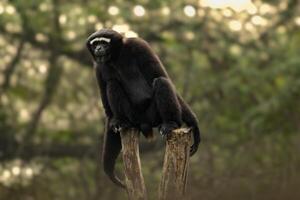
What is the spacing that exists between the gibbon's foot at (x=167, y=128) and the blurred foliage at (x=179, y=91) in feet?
25.8

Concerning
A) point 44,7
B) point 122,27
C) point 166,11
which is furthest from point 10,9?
point 166,11

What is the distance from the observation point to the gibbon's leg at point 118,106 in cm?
805

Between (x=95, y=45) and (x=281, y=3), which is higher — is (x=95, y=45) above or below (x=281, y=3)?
below

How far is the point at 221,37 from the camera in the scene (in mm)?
16688

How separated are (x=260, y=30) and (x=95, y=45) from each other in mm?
9795

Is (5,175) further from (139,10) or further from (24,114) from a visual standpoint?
(139,10)

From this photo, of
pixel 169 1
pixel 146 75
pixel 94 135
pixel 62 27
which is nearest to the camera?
pixel 146 75

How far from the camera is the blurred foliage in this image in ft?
52.2

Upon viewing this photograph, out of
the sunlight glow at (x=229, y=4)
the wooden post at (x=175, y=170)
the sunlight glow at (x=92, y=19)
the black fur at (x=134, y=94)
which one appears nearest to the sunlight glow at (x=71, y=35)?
the sunlight glow at (x=92, y=19)

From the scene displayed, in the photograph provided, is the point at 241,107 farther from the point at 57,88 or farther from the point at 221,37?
the point at 57,88

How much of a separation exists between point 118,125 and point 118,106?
0.30 m

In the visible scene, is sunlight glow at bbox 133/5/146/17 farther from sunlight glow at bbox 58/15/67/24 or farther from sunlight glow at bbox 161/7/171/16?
sunlight glow at bbox 58/15/67/24

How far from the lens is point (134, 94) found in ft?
26.8

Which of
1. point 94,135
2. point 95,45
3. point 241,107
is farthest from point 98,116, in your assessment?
point 95,45
